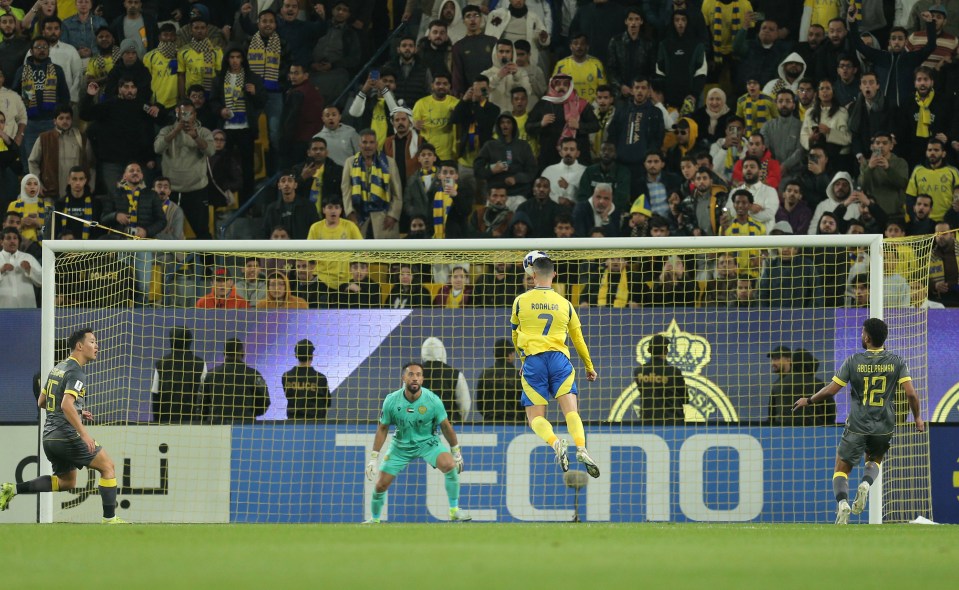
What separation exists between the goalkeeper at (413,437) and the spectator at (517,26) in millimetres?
6738

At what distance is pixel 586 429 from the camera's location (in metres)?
16.1

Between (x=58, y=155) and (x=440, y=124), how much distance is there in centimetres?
530

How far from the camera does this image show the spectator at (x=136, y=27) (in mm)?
21031

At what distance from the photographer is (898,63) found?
1942 cm

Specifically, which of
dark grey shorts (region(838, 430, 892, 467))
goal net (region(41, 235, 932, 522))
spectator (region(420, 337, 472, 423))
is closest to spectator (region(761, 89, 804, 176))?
goal net (region(41, 235, 932, 522))

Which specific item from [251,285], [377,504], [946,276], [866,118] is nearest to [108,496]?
[377,504]

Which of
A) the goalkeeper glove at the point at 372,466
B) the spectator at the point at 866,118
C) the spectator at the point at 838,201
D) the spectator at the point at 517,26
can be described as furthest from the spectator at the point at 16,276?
the spectator at the point at 866,118

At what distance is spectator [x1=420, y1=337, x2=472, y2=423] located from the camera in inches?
643

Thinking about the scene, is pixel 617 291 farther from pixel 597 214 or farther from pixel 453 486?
pixel 453 486

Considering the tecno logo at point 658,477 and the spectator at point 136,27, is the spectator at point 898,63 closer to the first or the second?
the tecno logo at point 658,477

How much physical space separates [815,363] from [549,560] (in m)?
Answer: 8.90

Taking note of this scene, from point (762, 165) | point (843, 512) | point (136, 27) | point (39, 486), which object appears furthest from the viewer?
point (136, 27)

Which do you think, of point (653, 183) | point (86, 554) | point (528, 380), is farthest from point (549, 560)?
point (653, 183)

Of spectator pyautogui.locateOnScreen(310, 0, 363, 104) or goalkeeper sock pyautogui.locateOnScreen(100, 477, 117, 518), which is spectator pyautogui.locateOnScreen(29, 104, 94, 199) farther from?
goalkeeper sock pyautogui.locateOnScreen(100, 477, 117, 518)
